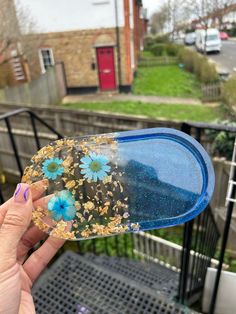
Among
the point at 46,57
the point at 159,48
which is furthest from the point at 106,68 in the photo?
the point at 159,48

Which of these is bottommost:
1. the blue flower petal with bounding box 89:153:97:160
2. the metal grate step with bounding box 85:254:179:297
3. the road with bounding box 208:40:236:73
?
the metal grate step with bounding box 85:254:179:297

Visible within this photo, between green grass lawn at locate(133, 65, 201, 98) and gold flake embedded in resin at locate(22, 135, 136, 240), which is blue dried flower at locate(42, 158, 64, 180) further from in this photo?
green grass lawn at locate(133, 65, 201, 98)

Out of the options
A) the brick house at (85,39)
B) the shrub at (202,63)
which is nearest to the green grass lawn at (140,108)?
the brick house at (85,39)

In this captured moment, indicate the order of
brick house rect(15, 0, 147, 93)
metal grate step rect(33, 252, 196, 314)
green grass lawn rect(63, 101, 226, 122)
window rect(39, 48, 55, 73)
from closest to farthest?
metal grate step rect(33, 252, 196, 314), brick house rect(15, 0, 147, 93), window rect(39, 48, 55, 73), green grass lawn rect(63, 101, 226, 122)

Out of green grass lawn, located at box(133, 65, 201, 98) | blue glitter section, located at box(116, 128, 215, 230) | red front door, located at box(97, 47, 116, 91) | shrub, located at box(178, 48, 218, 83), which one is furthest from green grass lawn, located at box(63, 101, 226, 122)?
blue glitter section, located at box(116, 128, 215, 230)

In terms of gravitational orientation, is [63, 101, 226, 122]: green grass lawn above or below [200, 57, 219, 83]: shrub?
below

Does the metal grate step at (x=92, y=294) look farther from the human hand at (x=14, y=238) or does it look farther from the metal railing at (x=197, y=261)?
the human hand at (x=14, y=238)

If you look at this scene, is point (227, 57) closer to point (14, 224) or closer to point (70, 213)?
point (70, 213)
